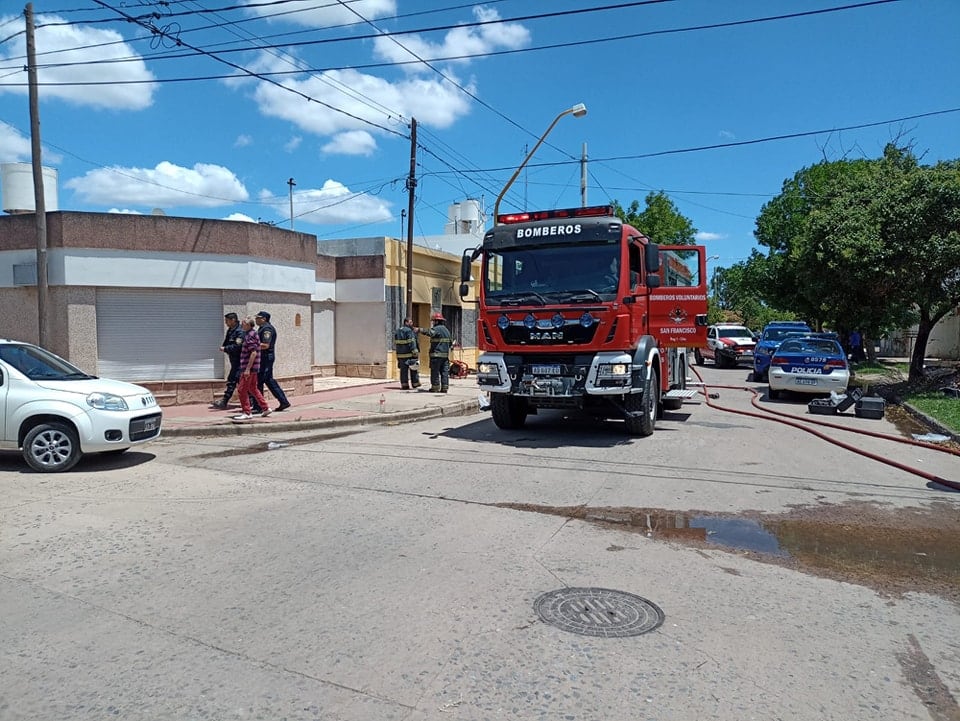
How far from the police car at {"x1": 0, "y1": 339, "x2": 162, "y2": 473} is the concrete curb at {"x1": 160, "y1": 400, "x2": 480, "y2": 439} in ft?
9.15

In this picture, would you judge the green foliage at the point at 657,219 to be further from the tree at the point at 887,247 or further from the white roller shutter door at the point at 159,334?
the white roller shutter door at the point at 159,334

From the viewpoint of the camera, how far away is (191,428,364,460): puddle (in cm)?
1000

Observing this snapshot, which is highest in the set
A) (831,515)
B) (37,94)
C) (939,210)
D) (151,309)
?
(37,94)

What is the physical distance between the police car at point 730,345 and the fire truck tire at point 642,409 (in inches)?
706

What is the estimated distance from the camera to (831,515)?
679 centimetres

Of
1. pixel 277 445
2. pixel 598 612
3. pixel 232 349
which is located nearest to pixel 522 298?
pixel 277 445

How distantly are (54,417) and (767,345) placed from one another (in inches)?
813

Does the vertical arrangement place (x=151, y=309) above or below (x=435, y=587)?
above

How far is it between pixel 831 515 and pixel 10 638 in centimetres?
662

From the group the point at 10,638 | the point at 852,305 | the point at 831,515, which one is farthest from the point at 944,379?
the point at 10,638

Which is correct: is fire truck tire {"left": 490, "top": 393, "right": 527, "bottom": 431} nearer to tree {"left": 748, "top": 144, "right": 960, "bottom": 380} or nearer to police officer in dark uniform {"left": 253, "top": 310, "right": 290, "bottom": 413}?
police officer in dark uniform {"left": 253, "top": 310, "right": 290, "bottom": 413}

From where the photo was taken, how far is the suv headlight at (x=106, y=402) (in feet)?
28.4

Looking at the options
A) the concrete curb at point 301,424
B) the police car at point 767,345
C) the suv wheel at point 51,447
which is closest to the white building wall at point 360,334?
the concrete curb at point 301,424

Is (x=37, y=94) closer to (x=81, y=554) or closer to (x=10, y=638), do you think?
(x=81, y=554)
